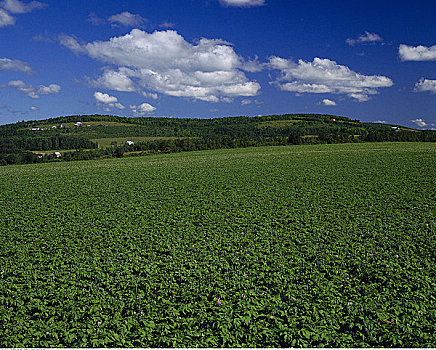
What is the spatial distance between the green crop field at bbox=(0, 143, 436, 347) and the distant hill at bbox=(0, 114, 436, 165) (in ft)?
189

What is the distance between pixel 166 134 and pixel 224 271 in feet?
406

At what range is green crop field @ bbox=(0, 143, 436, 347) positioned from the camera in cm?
787

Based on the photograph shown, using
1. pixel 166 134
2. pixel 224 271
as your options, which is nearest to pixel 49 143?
pixel 166 134

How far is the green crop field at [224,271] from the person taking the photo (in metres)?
7.87

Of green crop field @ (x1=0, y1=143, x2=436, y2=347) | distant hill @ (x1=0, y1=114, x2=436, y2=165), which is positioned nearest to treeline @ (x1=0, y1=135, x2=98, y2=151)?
distant hill @ (x1=0, y1=114, x2=436, y2=165)

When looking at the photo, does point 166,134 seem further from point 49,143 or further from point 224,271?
point 224,271

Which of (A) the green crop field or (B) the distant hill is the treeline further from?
(A) the green crop field

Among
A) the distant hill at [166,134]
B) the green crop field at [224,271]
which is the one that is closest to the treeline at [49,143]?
the distant hill at [166,134]

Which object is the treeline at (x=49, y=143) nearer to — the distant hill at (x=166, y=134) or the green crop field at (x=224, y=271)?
the distant hill at (x=166, y=134)

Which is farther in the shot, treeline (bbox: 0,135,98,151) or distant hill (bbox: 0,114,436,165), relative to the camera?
treeline (bbox: 0,135,98,151)

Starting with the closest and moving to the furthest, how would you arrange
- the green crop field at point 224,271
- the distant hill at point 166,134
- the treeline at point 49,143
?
the green crop field at point 224,271 → the distant hill at point 166,134 → the treeline at point 49,143

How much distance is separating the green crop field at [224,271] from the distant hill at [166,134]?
57.6 meters

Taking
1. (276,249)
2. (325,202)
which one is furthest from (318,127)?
(276,249)

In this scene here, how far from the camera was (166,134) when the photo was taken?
131625 millimetres
